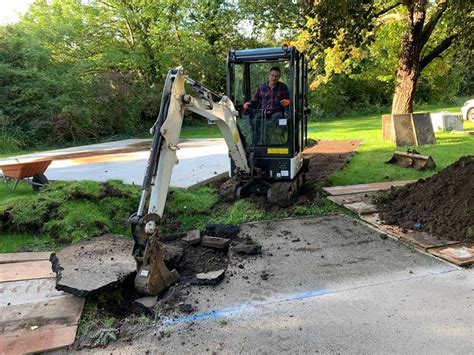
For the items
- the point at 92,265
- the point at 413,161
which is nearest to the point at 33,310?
→ the point at 92,265

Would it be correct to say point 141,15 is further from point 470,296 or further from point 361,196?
point 470,296

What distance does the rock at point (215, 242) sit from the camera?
4.87 meters

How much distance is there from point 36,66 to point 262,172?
1462 centimetres

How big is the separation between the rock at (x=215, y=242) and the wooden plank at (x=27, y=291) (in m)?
1.68

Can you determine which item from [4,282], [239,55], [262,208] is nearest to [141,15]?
[239,55]

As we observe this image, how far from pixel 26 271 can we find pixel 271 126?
3.95 metres

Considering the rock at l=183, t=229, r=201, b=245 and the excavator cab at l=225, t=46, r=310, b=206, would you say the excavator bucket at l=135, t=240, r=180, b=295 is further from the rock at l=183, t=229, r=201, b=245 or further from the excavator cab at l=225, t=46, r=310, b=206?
the excavator cab at l=225, t=46, r=310, b=206

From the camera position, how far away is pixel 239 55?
21.5ft

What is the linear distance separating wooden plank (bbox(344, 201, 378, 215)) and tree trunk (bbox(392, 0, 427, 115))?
24.6ft

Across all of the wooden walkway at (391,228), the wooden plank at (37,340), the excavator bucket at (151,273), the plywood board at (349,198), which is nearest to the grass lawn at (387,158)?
the wooden walkway at (391,228)

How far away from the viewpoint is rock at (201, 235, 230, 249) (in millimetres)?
4871

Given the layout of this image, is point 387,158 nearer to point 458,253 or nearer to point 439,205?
point 439,205

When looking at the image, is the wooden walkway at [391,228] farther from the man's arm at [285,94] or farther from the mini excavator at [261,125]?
the man's arm at [285,94]

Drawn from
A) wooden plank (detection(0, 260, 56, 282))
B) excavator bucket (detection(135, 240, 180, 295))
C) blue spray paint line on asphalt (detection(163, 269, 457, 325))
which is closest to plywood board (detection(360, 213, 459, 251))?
blue spray paint line on asphalt (detection(163, 269, 457, 325))
